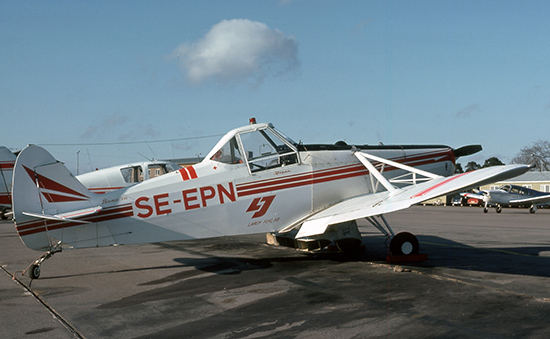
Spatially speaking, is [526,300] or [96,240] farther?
[96,240]

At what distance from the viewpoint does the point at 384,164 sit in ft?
35.4

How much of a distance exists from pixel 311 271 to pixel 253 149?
8.78 feet

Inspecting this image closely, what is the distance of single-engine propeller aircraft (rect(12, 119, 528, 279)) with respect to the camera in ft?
28.2

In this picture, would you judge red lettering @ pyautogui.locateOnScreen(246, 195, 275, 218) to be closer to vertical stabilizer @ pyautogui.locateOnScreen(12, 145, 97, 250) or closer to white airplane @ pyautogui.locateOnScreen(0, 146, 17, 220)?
vertical stabilizer @ pyautogui.locateOnScreen(12, 145, 97, 250)

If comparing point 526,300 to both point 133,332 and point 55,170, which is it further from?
point 55,170

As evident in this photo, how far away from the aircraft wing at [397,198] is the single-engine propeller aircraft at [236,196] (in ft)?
0.10

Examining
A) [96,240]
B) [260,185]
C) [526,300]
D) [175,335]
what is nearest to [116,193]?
[96,240]

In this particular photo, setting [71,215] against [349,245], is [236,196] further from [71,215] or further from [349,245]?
[349,245]

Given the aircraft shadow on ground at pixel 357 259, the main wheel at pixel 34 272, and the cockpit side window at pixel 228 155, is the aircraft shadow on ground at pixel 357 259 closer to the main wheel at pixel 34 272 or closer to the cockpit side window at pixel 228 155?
the main wheel at pixel 34 272

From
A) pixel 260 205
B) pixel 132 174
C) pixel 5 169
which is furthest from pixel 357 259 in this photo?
pixel 5 169

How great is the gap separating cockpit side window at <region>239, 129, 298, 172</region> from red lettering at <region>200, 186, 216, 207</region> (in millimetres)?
898

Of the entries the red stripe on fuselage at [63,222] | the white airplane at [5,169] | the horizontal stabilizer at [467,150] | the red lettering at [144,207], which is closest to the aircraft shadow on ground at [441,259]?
the red lettering at [144,207]

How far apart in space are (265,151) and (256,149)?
19cm

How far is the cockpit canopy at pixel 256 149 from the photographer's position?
9.67 m
